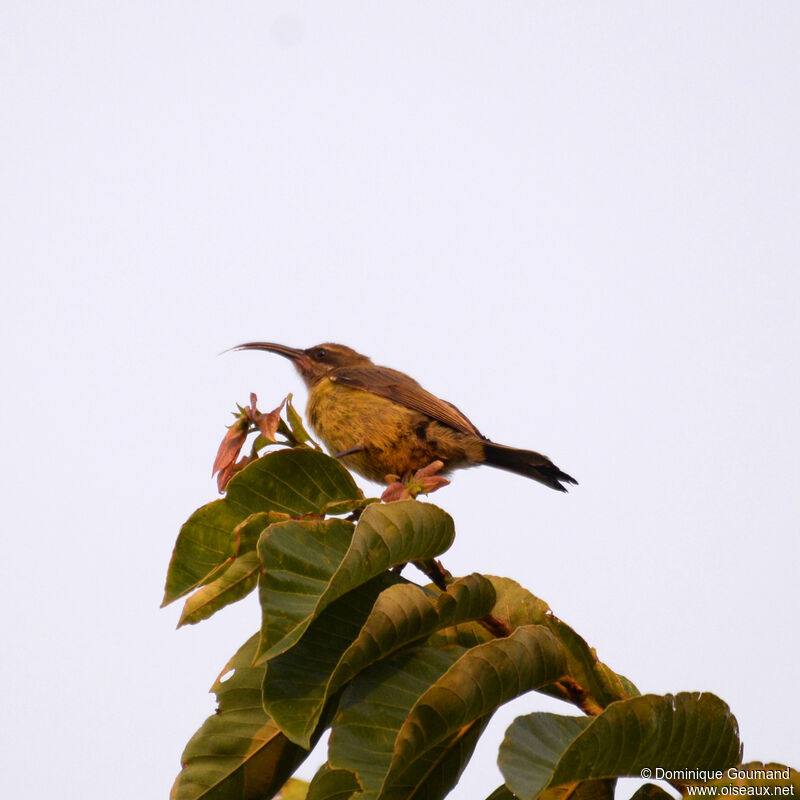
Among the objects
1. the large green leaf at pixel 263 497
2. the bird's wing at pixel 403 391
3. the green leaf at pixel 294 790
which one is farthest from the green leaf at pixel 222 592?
the bird's wing at pixel 403 391

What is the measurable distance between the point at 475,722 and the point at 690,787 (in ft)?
1.29

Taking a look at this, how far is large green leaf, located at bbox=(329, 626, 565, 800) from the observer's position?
5.69 feet

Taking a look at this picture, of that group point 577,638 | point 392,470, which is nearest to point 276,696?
point 577,638

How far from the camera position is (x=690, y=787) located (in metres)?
1.82

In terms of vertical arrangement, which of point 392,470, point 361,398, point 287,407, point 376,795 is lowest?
point 376,795

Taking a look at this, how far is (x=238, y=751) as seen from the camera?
2.11m

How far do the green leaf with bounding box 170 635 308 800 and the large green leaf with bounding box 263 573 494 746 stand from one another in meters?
0.22

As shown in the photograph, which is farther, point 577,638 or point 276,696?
point 577,638

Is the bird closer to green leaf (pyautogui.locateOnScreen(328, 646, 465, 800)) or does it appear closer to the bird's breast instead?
the bird's breast

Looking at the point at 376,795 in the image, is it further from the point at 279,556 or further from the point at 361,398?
the point at 361,398

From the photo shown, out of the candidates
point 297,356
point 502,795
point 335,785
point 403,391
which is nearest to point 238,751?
point 335,785

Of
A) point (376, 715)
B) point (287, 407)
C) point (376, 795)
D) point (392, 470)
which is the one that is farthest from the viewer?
point (392, 470)

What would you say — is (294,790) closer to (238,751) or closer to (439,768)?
(238,751)

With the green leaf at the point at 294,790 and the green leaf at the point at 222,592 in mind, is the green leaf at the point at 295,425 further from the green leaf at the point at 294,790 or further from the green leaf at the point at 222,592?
the green leaf at the point at 294,790
